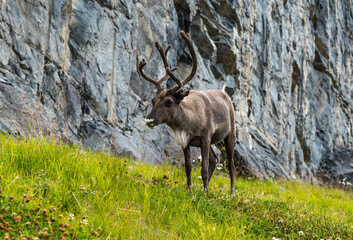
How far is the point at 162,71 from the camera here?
35.8 feet

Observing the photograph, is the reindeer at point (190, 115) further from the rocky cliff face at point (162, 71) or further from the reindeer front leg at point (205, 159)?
the rocky cliff face at point (162, 71)

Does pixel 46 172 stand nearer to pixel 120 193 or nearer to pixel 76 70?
pixel 120 193

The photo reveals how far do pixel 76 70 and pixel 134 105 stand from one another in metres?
2.09

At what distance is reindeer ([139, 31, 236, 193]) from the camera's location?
5.74 meters

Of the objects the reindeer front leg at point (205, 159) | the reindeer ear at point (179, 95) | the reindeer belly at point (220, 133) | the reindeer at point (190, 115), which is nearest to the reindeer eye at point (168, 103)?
the reindeer at point (190, 115)

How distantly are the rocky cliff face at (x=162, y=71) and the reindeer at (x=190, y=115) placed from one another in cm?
96

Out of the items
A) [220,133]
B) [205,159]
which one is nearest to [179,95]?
[205,159]

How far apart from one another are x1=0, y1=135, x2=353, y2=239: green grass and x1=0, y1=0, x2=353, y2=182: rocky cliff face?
86 cm

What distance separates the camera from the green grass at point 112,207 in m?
2.99

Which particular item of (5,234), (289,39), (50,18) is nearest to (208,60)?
(50,18)

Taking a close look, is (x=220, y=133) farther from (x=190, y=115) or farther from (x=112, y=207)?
(x=112, y=207)

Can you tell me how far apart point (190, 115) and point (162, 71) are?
199 inches

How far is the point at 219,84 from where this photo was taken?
14125 millimetres


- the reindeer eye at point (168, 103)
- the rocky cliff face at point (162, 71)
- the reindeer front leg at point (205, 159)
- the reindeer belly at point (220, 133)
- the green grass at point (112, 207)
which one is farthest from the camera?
the rocky cliff face at point (162, 71)
